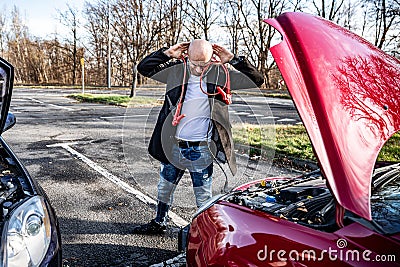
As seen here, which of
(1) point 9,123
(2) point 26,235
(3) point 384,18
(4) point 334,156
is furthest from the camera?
(3) point 384,18

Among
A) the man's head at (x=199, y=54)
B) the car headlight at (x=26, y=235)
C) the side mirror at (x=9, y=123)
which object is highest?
the man's head at (x=199, y=54)

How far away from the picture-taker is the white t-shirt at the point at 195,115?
282cm

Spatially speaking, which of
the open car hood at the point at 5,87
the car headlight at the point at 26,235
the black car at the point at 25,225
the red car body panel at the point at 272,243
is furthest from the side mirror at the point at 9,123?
the red car body panel at the point at 272,243

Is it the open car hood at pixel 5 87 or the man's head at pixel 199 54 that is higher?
the man's head at pixel 199 54

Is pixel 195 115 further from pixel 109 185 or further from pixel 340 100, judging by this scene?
pixel 109 185

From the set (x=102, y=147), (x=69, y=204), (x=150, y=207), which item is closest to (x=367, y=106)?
(x=150, y=207)

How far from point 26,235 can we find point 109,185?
3.00 m

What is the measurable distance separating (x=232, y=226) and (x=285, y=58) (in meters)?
0.85

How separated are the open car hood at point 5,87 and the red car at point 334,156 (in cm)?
166

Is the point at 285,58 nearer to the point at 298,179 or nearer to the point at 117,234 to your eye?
the point at 298,179

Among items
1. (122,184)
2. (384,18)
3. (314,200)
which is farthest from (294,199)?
(384,18)

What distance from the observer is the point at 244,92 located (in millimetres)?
3129

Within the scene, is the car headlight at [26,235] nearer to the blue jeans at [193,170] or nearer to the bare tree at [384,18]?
the blue jeans at [193,170]

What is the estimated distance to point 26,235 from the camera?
1.65 meters
